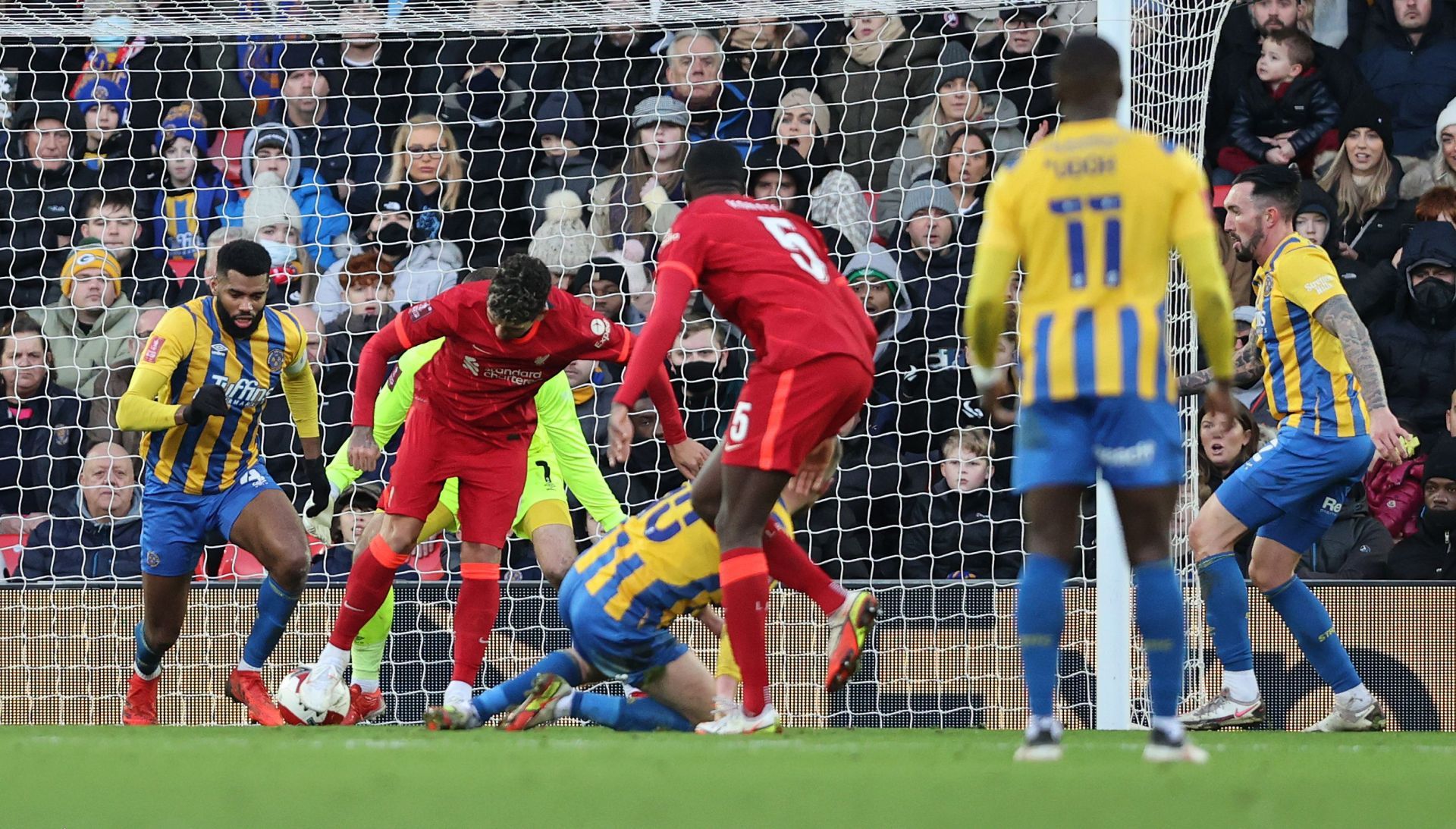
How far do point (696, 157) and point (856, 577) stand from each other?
3.96 metres

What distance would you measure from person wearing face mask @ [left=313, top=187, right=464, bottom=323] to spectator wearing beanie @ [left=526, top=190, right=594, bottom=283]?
0.49 metres

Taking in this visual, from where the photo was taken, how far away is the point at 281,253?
30.9 ft

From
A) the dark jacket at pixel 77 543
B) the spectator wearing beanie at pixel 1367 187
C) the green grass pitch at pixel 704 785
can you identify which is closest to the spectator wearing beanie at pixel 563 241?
the dark jacket at pixel 77 543

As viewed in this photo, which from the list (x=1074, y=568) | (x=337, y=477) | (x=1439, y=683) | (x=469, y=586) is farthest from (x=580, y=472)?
(x=1439, y=683)

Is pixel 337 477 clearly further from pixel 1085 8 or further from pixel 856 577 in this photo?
pixel 1085 8

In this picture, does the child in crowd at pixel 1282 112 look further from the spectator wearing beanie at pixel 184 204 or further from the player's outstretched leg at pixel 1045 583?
the spectator wearing beanie at pixel 184 204

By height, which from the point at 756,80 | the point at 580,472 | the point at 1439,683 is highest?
the point at 756,80

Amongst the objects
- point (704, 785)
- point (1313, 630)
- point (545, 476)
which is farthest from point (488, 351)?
point (704, 785)

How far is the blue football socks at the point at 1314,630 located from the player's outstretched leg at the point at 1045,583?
2408 mm

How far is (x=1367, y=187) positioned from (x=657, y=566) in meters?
4.95

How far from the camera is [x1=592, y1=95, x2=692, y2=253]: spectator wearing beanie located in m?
9.16

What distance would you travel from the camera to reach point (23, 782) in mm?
3455

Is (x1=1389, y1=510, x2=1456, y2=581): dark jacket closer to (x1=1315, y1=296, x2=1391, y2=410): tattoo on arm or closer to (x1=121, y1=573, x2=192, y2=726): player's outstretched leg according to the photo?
(x1=1315, y1=296, x2=1391, y2=410): tattoo on arm

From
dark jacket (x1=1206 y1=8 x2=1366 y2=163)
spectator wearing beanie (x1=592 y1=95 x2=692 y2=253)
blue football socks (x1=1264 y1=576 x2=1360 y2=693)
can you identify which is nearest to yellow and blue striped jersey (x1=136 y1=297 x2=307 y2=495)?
spectator wearing beanie (x1=592 y1=95 x2=692 y2=253)
